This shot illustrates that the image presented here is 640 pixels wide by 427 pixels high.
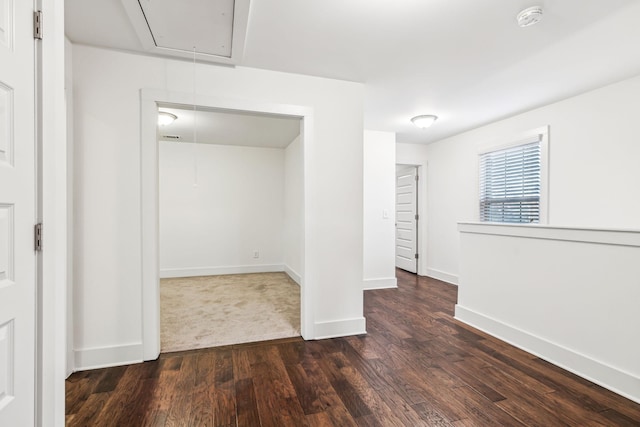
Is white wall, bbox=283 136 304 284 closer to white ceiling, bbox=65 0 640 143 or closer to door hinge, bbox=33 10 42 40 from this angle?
white ceiling, bbox=65 0 640 143

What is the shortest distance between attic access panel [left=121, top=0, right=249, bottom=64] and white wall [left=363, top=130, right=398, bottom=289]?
2.82 metres

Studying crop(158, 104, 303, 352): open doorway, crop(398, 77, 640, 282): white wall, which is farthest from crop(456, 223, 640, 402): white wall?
crop(158, 104, 303, 352): open doorway

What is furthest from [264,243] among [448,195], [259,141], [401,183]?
[448,195]

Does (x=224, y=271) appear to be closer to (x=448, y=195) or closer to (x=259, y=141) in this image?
(x=259, y=141)

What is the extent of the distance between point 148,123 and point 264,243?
12.3 feet

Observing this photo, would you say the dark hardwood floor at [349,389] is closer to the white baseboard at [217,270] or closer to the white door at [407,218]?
the white door at [407,218]

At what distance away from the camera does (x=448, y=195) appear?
508cm

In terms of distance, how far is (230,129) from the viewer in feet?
14.8

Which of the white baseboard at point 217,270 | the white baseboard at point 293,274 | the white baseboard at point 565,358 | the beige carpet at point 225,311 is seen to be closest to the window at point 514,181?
the white baseboard at point 565,358

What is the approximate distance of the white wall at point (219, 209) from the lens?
529 centimetres

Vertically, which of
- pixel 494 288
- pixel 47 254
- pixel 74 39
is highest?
pixel 74 39

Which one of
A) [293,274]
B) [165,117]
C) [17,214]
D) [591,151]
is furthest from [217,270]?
[591,151]

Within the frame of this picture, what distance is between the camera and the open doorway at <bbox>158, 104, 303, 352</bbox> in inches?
168

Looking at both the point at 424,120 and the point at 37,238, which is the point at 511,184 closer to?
the point at 424,120
